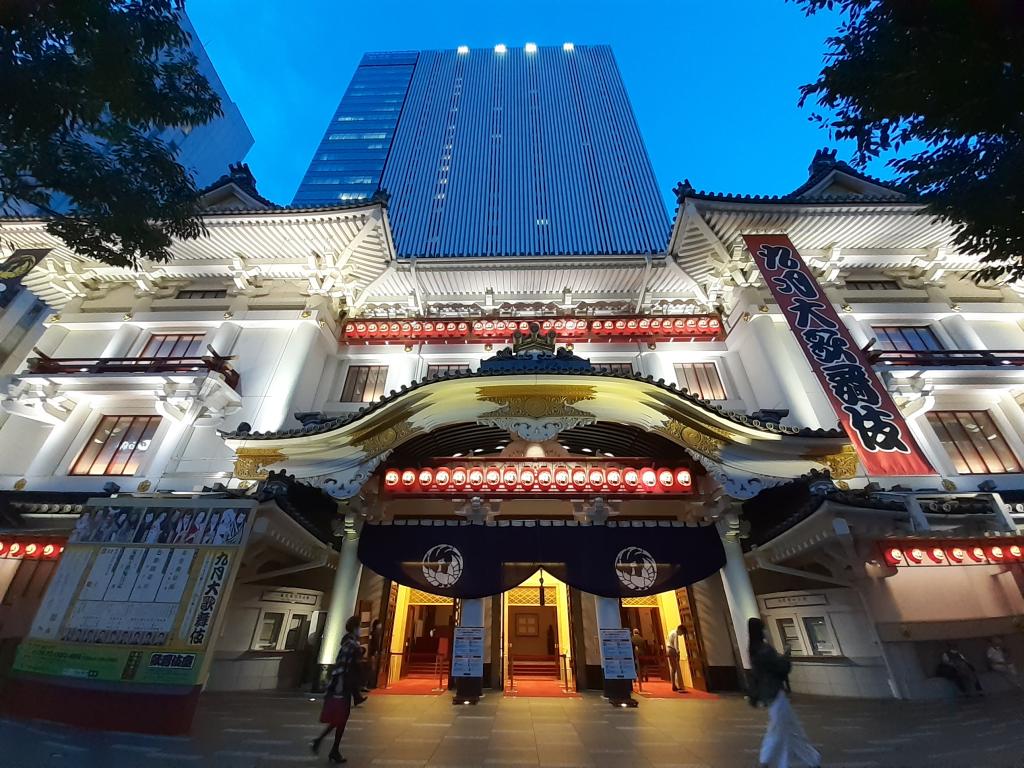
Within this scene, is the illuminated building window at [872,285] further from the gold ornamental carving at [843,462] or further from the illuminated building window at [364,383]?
the illuminated building window at [364,383]

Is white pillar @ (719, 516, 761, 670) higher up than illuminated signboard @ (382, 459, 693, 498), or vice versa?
illuminated signboard @ (382, 459, 693, 498)

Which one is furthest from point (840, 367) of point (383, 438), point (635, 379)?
point (383, 438)

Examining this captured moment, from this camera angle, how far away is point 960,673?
846 cm

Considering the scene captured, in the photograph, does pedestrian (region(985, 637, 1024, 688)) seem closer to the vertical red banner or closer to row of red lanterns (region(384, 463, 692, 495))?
the vertical red banner

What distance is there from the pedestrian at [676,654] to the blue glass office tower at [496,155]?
25.2m

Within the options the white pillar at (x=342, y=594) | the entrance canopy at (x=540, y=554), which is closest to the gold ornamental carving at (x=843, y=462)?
the entrance canopy at (x=540, y=554)

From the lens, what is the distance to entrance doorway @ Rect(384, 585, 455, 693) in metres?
11.7

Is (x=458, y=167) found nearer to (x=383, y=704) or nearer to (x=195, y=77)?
(x=195, y=77)

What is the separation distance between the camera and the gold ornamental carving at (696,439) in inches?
384

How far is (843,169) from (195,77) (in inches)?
782

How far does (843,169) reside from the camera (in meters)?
15.3

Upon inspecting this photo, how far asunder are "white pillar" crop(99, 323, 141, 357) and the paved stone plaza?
462 inches

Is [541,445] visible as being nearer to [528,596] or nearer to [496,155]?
[528,596]

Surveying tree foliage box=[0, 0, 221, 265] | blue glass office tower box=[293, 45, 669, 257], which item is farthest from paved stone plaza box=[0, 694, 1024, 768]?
blue glass office tower box=[293, 45, 669, 257]
